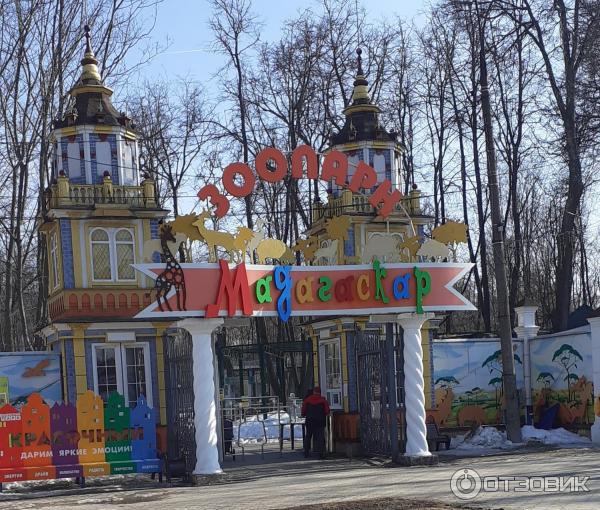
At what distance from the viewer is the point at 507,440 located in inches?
930

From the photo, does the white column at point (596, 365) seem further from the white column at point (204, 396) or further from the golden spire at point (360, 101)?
the white column at point (204, 396)

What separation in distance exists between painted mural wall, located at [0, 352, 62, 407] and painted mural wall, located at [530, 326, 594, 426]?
12.6m

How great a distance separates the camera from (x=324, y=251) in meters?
20.5

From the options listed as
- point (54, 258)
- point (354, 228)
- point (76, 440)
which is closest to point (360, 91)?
point (354, 228)

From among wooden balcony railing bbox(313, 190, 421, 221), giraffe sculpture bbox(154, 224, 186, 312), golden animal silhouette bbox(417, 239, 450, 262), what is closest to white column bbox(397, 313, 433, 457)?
golden animal silhouette bbox(417, 239, 450, 262)

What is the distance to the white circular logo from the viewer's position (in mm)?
13958

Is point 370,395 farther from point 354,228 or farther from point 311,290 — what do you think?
point 354,228

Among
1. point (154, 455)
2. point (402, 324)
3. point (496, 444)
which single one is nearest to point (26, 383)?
point (154, 455)

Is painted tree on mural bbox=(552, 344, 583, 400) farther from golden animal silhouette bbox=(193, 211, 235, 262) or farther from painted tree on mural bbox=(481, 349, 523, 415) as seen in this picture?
golden animal silhouette bbox=(193, 211, 235, 262)

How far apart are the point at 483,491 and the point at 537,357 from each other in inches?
489

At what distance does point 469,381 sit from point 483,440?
241cm

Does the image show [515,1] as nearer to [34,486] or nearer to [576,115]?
[576,115]

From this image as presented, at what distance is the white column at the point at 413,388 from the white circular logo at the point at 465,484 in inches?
74.2

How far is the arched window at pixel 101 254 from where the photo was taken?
23.6m
